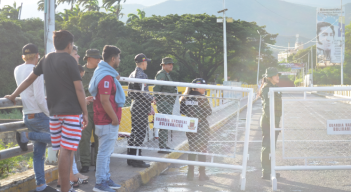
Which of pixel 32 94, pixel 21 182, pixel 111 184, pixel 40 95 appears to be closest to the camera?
pixel 40 95

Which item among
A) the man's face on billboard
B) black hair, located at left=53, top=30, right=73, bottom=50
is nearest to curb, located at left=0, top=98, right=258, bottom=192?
black hair, located at left=53, top=30, right=73, bottom=50

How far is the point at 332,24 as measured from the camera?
188 feet

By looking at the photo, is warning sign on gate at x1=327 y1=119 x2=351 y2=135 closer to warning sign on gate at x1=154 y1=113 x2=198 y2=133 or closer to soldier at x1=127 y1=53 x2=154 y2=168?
warning sign on gate at x1=154 y1=113 x2=198 y2=133

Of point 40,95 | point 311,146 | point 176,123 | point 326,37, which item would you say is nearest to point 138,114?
point 176,123

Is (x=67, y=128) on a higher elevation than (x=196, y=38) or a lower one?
lower

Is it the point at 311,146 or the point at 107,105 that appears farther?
the point at 311,146

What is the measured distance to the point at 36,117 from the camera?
383 cm

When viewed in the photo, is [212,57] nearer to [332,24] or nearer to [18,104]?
[332,24]

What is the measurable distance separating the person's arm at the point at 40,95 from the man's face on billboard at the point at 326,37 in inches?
2430

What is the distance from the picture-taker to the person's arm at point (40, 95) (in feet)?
12.2

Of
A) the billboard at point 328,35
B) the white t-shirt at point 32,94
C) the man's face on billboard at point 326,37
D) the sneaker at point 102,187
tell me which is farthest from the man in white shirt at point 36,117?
the man's face on billboard at point 326,37

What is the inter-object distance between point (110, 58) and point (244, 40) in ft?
140

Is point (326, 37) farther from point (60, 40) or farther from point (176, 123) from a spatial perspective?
point (60, 40)

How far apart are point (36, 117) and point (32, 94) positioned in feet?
0.86
